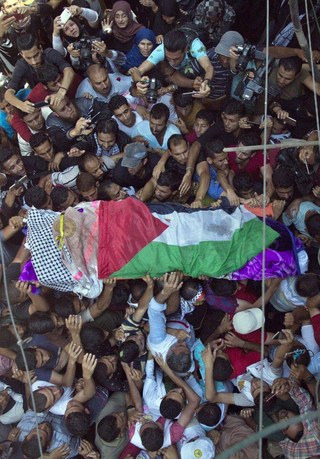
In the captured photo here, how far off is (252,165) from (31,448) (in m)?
2.40

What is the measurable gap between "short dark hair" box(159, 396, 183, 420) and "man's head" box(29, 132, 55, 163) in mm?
2022

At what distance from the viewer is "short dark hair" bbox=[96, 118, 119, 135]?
3.25 m

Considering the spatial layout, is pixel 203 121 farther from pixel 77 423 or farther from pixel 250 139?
pixel 77 423

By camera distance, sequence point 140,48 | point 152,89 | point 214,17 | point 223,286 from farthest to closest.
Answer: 1. point 140,48
2. point 214,17
3. point 152,89
4. point 223,286

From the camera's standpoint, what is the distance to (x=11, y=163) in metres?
3.33

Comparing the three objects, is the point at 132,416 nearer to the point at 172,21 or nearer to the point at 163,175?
the point at 163,175

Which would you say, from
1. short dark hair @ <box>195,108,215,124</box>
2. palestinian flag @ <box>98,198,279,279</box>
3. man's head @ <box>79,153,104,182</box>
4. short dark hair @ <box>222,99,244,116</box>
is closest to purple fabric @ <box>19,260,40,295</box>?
palestinian flag @ <box>98,198,279,279</box>

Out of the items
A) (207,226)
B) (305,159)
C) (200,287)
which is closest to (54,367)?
(200,287)

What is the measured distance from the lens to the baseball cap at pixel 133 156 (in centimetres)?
318

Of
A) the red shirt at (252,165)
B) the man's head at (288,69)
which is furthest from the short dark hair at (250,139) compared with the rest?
the man's head at (288,69)

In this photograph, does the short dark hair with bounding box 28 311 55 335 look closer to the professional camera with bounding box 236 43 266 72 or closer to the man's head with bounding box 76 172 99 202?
the man's head with bounding box 76 172 99 202

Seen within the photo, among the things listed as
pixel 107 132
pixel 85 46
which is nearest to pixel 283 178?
pixel 107 132

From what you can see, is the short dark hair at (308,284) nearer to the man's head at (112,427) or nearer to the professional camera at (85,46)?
the man's head at (112,427)

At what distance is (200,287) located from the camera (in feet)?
9.56
